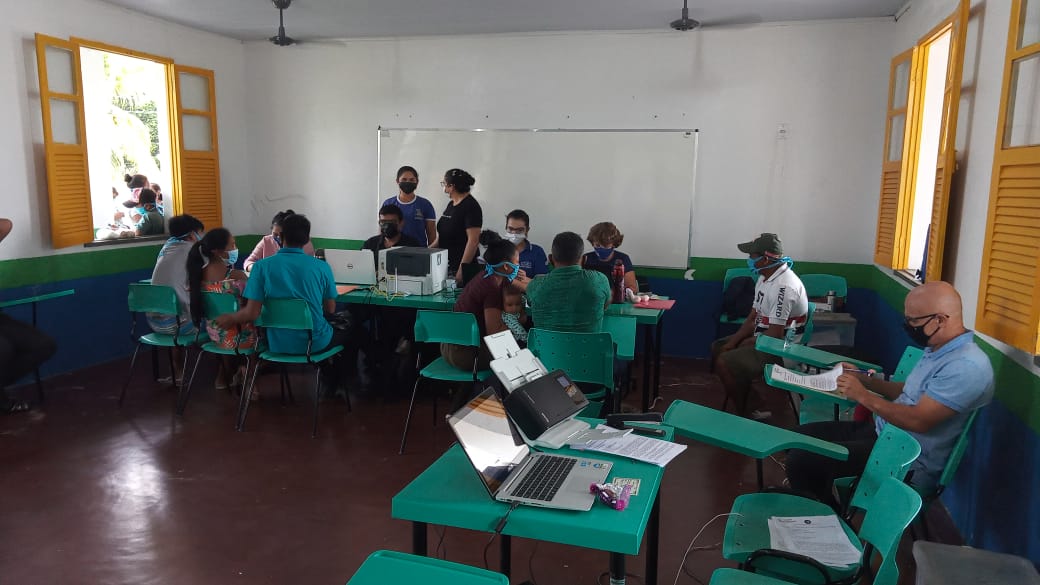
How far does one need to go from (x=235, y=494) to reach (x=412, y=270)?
187 centimetres

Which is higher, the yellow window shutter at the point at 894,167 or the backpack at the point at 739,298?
the yellow window shutter at the point at 894,167

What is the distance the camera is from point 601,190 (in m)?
6.13

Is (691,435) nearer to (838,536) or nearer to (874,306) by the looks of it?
(838,536)

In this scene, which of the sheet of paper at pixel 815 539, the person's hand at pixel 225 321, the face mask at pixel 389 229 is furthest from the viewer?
the face mask at pixel 389 229

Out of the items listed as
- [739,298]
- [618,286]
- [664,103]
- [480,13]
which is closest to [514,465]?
[618,286]

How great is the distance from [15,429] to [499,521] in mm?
3896

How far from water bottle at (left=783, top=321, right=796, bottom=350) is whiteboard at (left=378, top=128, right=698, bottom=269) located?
207 cm

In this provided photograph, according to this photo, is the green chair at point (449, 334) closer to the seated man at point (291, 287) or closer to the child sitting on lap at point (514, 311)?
the child sitting on lap at point (514, 311)

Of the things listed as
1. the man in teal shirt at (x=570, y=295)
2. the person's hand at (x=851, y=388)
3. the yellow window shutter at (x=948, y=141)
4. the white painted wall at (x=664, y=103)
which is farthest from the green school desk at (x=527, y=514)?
the white painted wall at (x=664, y=103)

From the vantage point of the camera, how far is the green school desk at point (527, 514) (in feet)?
5.16


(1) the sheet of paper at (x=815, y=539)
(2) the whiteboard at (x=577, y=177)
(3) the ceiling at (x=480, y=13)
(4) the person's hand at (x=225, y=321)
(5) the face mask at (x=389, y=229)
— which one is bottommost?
(1) the sheet of paper at (x=815, y=539)

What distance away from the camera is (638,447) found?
2.02 meters

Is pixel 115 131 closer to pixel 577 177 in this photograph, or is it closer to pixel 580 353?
pixel 577 177

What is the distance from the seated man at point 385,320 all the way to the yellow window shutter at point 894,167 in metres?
3.45
